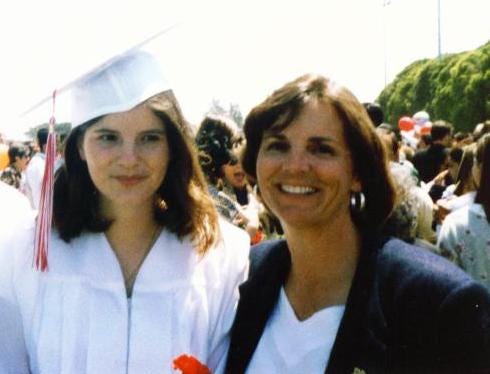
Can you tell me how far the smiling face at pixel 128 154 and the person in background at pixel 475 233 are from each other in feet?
5.62

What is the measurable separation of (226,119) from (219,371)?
2.65 metres

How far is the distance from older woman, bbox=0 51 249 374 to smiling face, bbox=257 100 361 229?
1.62 feet

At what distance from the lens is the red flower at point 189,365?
7.93 ft

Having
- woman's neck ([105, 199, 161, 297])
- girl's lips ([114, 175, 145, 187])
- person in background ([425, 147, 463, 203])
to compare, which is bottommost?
person in background ([425, 147, 463, 203])

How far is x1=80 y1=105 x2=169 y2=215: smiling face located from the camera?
2.51m

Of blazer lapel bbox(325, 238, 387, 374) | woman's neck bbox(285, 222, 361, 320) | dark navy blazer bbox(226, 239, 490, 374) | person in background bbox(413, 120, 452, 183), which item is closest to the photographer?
dark navy blazer bbox(226, 239, 490, 374)

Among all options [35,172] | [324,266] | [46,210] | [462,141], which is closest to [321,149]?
[324,266]

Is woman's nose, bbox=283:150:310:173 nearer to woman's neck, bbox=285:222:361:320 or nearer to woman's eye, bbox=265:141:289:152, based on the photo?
woman's eye, bbox=265:141:289:152

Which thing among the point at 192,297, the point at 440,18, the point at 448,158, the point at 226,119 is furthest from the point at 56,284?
the point at 440,18

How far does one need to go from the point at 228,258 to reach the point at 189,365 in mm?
425

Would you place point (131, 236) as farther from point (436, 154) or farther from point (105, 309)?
point (436, 154)

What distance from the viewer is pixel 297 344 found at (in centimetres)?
221

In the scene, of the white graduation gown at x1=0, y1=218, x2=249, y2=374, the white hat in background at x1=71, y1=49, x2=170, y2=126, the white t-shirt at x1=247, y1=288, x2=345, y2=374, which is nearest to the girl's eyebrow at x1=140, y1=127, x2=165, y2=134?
the white hat in background at x1=71, y1=49, x2=170, y2=126

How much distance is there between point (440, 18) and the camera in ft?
127
